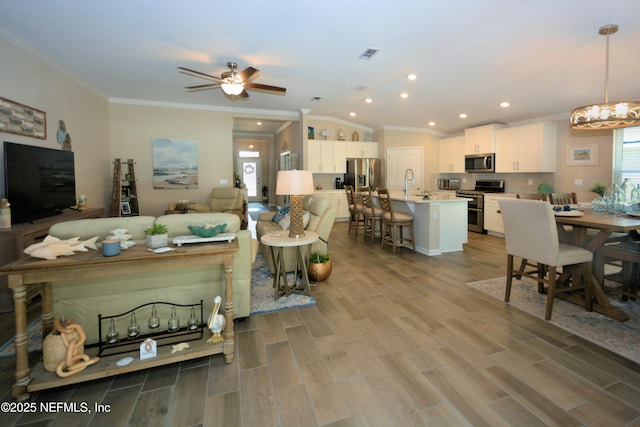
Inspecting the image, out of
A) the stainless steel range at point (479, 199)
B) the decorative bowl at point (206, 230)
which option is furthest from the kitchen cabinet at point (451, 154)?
the decorative bowl at point (206, 230)

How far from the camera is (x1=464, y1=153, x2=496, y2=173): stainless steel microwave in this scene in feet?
21.3

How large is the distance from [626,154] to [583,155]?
0.61 meters

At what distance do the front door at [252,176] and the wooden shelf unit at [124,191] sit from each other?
22.9ft

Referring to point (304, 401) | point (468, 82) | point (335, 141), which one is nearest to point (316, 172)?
point (335, 141)

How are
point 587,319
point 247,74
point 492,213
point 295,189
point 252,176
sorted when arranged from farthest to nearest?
point 252,176
point 492,213
point 247,74
point 295,189
point 587,319

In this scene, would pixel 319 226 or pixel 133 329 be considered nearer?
pixel 133 329

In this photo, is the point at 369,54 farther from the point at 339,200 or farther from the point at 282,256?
the point at 339,200

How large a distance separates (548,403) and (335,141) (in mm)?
7083

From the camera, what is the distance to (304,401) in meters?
1.72

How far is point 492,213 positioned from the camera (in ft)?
20.6

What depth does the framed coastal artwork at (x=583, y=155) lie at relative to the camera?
5.16m

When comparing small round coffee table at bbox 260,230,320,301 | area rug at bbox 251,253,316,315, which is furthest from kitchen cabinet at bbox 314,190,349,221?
small round coffee table at bbox 260,230,320,301

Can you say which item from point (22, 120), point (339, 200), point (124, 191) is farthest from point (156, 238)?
point (339, 200)

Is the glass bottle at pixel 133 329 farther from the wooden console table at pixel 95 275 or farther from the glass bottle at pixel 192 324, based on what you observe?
the glass bottle at pixel 192 324
